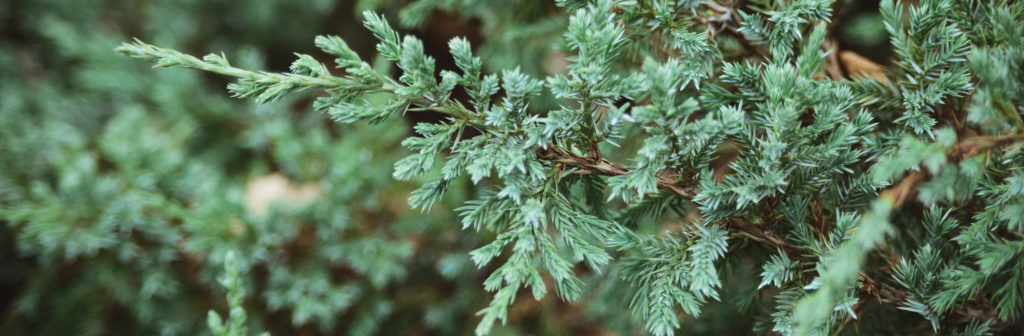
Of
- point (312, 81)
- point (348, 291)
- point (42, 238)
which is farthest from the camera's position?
point (348, 291)

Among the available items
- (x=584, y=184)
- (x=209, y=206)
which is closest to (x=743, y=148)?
(x=584, y=184)

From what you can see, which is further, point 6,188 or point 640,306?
point 6,188

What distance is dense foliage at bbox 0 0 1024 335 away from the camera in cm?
56

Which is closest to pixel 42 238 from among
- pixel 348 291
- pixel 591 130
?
pixel 348 291

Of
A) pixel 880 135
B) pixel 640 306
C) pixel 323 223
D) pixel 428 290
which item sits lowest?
pixel 428 290

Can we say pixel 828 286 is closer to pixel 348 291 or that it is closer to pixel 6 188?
pixel 348 291

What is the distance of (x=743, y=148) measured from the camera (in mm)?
636

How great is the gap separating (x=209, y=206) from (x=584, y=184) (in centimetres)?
88

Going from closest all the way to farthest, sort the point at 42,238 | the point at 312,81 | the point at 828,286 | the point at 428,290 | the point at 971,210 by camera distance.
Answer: the point at 828,286, the point at 312,81, the point at 971,210, the point at 42,238, the point at 428,290

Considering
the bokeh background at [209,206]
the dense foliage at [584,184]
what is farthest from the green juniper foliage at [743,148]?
the bokeh background at [209,206]

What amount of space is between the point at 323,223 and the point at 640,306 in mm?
872

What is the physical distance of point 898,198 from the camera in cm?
49

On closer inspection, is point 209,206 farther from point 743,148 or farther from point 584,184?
point 743,148

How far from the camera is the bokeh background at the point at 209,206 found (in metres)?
1.16
